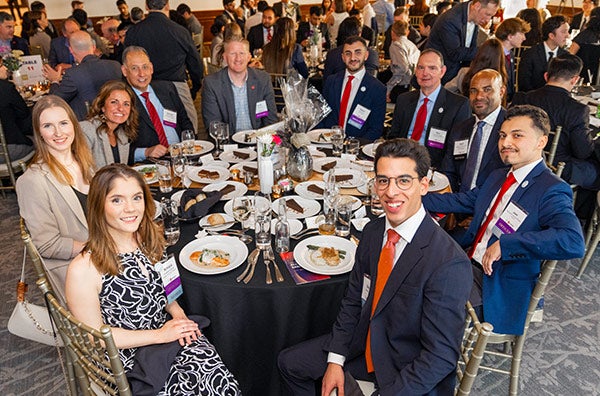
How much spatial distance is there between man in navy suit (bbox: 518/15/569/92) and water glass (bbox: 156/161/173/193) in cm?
479

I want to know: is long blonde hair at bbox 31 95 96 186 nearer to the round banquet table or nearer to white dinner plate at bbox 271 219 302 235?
the round banquet table

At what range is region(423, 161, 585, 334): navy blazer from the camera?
81.5 inches

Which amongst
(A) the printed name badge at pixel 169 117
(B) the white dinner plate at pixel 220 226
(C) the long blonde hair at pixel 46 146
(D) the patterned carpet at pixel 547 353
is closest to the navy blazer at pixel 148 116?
(A) the printed name badge at pixel 169 117

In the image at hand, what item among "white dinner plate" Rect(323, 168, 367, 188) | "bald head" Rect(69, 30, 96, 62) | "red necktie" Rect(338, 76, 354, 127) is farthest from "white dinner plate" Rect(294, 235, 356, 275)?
"bald head" Rect(69, 30, 96, 62)

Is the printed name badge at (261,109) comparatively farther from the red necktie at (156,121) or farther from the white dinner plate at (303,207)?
the white dinner plate at (303,207)

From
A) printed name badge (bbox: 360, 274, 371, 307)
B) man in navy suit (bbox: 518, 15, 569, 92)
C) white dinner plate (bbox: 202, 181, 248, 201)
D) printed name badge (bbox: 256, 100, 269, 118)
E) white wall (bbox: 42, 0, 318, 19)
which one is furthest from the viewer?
white wall (bbox: 42, 0, 318, 19)

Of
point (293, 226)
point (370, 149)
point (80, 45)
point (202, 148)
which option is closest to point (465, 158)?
point (370, 149)

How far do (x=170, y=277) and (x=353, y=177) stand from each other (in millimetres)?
1363

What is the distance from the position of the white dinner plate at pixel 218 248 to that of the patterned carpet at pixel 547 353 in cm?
122

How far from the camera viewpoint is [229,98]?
4.08 metres

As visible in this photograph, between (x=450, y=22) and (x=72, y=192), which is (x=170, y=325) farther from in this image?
(x=450, y=22)

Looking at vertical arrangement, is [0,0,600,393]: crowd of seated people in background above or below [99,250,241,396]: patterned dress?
above

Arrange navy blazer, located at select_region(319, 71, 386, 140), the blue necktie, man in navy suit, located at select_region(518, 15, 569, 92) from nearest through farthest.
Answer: the blue necktie, navy blazer, located at select_region(319, 71, 386, 140), man in navy suit, located at select_region(518, 15, 569, 92)

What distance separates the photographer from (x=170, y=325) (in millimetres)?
1977
